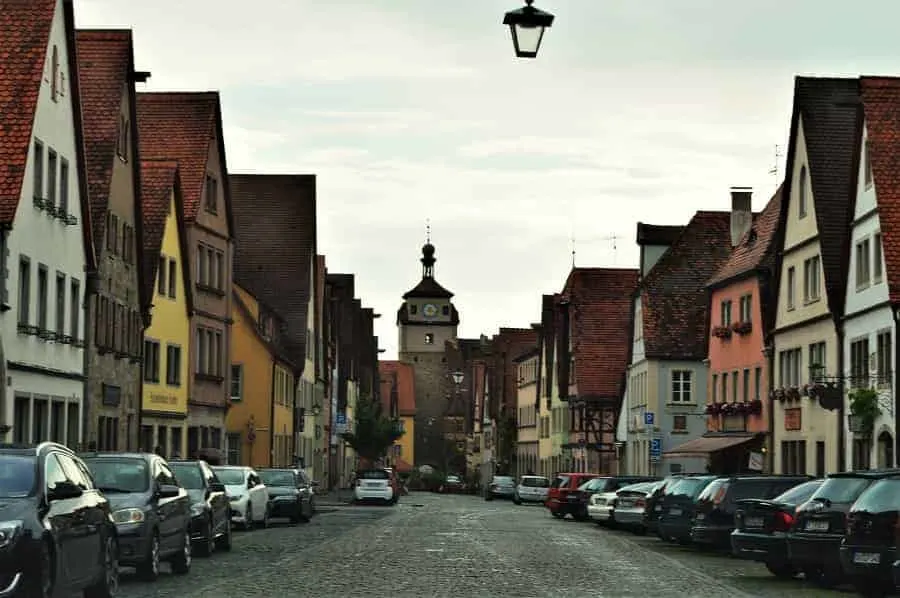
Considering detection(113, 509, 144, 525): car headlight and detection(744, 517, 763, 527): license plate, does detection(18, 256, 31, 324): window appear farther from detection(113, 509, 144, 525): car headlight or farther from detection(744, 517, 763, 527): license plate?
detection(744, 517, 763, 527): license plate

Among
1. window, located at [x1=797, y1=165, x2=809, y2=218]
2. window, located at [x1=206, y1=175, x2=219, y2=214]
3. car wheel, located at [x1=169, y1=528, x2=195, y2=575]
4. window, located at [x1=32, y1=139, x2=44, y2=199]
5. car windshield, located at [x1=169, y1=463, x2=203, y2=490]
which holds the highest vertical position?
window, located at [x1=206, y1=175, x2=219, y2=214]

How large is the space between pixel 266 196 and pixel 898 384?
149 ft

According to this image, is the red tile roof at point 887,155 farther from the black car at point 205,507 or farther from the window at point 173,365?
the window at point 173,365

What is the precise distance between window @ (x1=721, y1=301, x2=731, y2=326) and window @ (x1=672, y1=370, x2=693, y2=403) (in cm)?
1100

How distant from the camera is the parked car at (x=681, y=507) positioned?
34.8m

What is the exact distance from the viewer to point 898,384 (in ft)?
137

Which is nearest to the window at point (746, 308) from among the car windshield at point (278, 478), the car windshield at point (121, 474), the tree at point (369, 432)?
the car windshield at point (278, 478)

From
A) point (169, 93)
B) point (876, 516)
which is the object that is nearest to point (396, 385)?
point (169, 93)

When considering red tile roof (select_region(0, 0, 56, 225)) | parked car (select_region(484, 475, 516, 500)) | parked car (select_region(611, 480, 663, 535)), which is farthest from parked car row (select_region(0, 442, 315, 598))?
parked car (select_region(484, 475, 516, 500))

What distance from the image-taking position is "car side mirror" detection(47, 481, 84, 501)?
633 inches

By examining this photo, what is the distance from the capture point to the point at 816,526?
22.4 metres

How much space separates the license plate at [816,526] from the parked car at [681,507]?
11745 mm

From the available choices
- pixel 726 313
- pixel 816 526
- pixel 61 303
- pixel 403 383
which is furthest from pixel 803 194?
pixel 403 383

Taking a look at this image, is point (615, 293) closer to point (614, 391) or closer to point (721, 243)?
point (614, 391)
